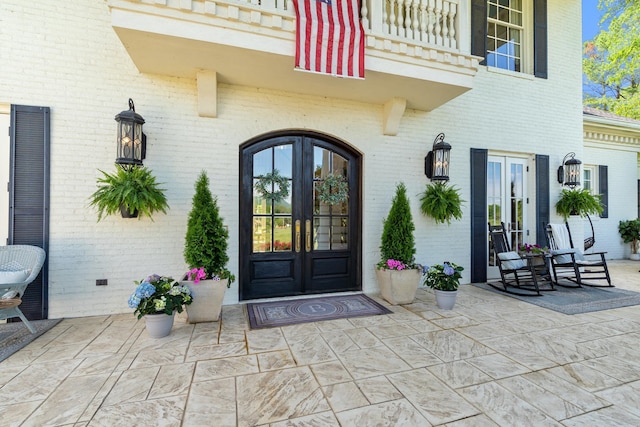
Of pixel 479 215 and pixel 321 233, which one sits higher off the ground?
pixel 479 215

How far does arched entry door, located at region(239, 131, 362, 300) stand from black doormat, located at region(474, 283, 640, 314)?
2467 mm

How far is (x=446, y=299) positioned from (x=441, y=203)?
1.45m

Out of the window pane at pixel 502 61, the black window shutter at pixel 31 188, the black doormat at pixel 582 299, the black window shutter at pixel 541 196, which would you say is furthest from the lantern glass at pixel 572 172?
the black window shutter at pixel 31 188

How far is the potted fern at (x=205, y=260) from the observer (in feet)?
10.3

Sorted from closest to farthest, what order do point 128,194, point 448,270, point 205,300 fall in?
point 128,194, point 205,300, point 448,270

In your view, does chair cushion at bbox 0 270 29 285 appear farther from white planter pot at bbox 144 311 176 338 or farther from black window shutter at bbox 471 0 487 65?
black window shutter at bbox 471 0 487 65

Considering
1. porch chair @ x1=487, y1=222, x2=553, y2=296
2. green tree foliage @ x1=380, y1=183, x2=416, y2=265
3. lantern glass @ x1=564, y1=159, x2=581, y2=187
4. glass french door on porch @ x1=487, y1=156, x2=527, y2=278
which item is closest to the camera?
green tree foliage @ x1=380, y1=183, x2=416, y2=265

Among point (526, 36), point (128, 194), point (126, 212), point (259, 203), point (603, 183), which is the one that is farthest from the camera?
point (603, 183)

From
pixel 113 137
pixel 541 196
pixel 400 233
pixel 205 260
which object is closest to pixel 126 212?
pixel 113 137

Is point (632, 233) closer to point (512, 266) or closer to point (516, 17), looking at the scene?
point (512, 266)

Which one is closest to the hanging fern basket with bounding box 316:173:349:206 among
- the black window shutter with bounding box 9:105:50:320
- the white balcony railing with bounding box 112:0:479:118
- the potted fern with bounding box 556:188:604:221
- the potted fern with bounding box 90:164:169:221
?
the white balcony railing with bounding box 112:0:479:118

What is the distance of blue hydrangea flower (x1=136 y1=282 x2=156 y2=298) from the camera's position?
2689 millimetres

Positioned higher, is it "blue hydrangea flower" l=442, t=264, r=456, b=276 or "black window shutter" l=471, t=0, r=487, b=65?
"black window shutter" l=471, t=0, r=487, b=65

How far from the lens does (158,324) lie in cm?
276
